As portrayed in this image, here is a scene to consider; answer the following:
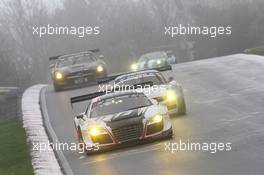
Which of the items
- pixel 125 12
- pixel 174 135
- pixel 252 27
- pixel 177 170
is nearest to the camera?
pixel 177 170

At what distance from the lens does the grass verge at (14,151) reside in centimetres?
1357

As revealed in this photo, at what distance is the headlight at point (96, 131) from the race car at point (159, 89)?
10.9 ft

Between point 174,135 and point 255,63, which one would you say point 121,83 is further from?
point 255,63

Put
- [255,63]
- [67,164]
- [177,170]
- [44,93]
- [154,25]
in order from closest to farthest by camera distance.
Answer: [177,170]
[67,164]
[44,93]
[255,63]
[154,25]

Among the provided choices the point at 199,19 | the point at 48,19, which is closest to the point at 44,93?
the point at 199,19

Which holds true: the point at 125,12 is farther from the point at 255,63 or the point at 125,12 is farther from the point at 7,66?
the point at 255,63

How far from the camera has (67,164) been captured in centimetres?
1379

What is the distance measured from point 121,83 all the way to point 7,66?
43095 mm

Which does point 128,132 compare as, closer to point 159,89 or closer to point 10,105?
point 159,89

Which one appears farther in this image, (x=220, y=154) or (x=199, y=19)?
(x=199, y=19)

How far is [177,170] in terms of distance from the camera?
1112cm

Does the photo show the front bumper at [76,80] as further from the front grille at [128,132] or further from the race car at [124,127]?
the front grille at [128,132]

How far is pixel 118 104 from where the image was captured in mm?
15617

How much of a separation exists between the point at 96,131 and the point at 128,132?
0.71 m
